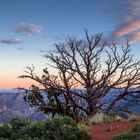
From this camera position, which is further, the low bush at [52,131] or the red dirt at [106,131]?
the red dirt at [106,131]

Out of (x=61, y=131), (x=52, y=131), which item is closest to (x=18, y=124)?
(x=52, y=131)

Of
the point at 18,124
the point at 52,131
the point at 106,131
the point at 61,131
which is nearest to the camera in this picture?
the point at 61,131

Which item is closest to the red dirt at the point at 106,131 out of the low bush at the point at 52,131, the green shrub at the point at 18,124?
the low bush at the point at 52,131

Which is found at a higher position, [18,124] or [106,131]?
[18,124]

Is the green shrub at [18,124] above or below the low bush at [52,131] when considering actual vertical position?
above

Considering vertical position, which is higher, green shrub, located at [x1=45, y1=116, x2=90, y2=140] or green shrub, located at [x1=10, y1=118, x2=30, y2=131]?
green shrub, located at [x1=10, y1=118, x2=30, y2=131]

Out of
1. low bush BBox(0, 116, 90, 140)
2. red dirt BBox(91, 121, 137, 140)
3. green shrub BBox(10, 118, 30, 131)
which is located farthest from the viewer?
red dirt BBox(91, 121, 137, 140)

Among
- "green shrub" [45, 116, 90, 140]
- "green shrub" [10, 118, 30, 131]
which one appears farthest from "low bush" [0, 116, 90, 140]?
"green shrub" [10, 118, 30, 131]

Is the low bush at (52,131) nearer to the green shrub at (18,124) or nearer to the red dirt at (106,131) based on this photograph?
the green shrub at (18,124)

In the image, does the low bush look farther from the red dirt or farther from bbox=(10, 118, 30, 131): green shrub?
the red dirt

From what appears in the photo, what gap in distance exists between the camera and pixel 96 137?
1891cm

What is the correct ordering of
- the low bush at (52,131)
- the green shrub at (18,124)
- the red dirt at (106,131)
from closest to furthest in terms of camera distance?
the low bush at (52,131)
the green shrub at (18,124)
the red dirt at (106,131)

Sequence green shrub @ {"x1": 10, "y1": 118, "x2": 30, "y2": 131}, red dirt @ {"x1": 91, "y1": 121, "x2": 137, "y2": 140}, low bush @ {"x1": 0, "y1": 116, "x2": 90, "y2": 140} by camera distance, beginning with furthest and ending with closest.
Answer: red dirt @ {"x1": 91, "y1": 121, "x2": 137, "y2": 140}, green shrub @ {"x1": 10, "y1": 118, "x2": 30, "y2": 131}, low bush @ {"x1": 0, "y1": 116, "x2": 90, "y2": 140}

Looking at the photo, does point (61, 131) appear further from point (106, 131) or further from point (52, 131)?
point (106, 131)
